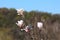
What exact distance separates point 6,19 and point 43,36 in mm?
18384

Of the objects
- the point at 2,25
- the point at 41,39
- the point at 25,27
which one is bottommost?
the point at 2,25

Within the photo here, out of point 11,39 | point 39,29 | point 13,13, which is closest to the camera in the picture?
point 39,29

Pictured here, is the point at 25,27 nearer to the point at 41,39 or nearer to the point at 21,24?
the point at 21,24

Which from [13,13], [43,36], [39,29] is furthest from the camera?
[13,13]

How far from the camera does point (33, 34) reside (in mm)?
3477

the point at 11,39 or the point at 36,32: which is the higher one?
the point at 36,32

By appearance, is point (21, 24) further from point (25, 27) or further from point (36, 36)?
point (36, 36)

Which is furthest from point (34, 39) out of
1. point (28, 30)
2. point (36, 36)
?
point (28, 30)

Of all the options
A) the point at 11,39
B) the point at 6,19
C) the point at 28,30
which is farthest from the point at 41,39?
the point at 6,19

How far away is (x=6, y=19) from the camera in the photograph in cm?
2202

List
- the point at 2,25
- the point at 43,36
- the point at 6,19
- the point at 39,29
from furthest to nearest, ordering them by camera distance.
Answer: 1. the point at 6,19
2. the point at 2,25
3. the point at 43,36
4. the point at 39,29

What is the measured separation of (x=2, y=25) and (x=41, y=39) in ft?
53.4

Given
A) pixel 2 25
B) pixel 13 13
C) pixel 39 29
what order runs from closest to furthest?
pixel 39 29 → pixel 2 25 → pixel 13 13

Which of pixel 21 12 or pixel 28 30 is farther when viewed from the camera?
pixel 21 12
